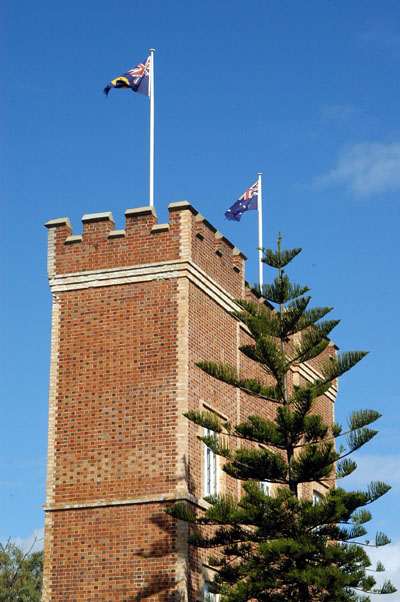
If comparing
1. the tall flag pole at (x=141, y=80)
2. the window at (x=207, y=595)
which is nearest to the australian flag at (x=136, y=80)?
the tall flag pole at (x=141, y=80)

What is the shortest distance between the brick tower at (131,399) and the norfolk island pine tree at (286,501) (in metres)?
0.76

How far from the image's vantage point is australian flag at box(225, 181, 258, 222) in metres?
26.6

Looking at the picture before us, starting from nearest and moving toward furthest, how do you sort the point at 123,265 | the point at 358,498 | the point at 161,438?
the point at 358,498
the point at 161,438
the point at 123,265

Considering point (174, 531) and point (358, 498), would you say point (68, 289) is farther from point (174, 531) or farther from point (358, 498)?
point (358, 498)

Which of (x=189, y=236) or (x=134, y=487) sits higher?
(x=189, y=236)

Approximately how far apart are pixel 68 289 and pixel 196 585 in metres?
A: 6.40

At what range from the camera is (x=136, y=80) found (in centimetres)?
2428

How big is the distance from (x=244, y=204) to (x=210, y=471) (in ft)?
25.1

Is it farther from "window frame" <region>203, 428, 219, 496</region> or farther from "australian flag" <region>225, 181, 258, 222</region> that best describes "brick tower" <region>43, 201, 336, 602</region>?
"australian flag" <region>225, 181, 258, 222</region>

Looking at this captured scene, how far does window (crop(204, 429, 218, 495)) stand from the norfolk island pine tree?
736 mm

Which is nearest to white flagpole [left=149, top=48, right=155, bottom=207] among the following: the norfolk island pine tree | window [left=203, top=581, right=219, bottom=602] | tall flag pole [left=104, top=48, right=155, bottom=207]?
tall flag pole [left=104, top=48, right=155, bottom=207]

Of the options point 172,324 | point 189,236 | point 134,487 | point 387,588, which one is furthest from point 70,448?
point 387,588

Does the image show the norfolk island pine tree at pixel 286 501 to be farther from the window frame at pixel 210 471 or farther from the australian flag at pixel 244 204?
the australian flag at pixel 244 204

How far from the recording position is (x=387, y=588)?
19547 mm
